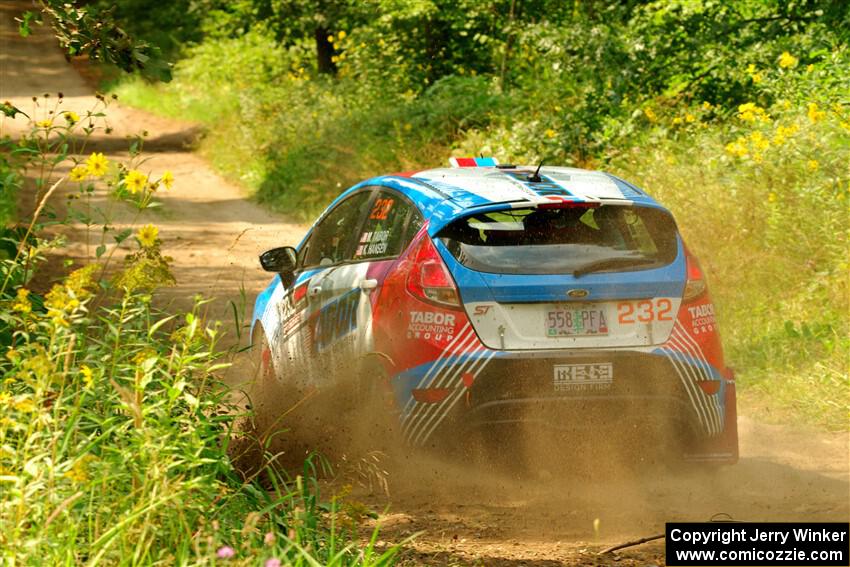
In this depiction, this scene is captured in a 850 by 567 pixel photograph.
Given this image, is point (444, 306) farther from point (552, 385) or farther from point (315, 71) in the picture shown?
point (315, 71)

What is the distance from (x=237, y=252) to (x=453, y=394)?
34.2 feet


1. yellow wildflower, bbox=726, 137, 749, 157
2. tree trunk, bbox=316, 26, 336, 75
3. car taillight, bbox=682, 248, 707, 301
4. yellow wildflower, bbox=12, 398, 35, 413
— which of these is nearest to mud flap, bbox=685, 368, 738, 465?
car taillight, bbox=682, 248, 707, 301

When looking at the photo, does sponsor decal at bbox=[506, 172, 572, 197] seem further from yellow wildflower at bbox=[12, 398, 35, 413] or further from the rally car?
yellow wildflower at bbox=[12, 398, 35, 413]

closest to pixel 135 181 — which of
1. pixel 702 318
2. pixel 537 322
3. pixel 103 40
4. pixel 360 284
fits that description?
pixel 103 40

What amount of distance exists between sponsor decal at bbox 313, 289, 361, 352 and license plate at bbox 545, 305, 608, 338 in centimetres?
116

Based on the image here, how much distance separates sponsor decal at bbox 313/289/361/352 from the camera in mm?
6836

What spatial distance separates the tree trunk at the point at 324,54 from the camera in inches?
1043

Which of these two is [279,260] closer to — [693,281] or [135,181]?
[135,181]

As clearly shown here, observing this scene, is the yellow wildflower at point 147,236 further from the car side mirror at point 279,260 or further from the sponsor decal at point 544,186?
the sponsor decal at point 544,186

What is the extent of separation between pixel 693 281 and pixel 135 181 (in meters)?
2.83

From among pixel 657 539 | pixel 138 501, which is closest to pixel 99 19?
pixel 138 501

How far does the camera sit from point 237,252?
53.1 ft

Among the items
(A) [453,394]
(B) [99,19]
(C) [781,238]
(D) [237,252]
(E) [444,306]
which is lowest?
(D) [237,252]

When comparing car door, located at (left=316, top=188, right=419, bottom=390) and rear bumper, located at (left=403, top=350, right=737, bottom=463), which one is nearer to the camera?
rear bumper, located at (left=403, top=350, right=737, bottom=463)
